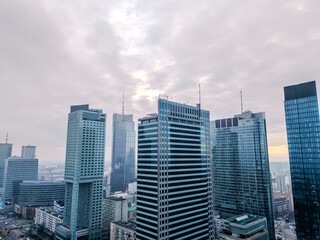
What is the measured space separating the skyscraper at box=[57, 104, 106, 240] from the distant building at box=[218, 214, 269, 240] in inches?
4135

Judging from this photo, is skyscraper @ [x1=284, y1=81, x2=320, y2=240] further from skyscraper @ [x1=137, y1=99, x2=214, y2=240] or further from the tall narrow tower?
the tall narrow tower

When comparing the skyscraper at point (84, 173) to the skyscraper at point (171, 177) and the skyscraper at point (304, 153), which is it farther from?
the skyscraper at point (304, 153)

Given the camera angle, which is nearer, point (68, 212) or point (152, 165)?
point (152, 165)

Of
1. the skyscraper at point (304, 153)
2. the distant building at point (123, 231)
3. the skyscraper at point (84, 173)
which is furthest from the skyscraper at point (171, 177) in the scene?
the skyscraper at point (84, 173)

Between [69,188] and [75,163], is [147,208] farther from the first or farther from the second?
[69,188]

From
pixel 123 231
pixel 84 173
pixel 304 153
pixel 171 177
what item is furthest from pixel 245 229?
pixel 84 173

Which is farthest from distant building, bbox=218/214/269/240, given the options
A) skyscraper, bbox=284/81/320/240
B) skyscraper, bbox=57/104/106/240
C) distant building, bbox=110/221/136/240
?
skyscraper, bbox=57/104/106/240

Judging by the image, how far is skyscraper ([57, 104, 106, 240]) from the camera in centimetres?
17175

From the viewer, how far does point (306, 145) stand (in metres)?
149

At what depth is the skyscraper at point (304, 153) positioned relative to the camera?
139 meters

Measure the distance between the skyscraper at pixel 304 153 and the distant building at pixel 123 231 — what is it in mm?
116364

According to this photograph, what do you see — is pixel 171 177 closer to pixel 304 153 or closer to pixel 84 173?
pixel 84 173

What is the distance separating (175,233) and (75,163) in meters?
104

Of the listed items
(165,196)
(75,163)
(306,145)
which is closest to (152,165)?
(165,196)
